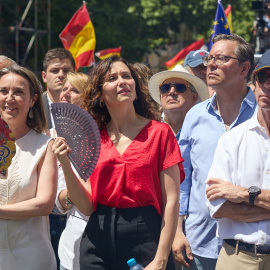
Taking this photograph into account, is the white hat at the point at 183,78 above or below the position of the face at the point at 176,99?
above

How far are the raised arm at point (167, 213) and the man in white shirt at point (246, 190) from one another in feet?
0.66

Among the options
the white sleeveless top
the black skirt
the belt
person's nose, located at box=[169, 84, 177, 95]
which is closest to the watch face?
the belt

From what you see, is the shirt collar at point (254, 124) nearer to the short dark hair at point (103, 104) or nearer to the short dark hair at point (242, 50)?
the short dark hair at point (103, 104)

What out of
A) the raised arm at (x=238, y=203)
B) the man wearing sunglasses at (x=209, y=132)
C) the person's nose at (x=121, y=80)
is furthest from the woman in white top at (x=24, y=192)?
the raised arm at (x=238, y=203)

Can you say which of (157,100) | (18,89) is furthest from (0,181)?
(157,100)

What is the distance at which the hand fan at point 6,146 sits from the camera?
3896mm

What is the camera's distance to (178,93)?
5180mm

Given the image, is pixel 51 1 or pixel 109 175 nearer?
pixel 109 175

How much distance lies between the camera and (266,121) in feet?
11.7

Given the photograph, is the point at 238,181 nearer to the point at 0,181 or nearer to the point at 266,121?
the point at 266,121

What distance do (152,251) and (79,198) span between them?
525mm

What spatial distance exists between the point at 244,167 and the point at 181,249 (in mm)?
996

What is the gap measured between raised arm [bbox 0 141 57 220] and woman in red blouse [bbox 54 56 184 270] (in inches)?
9.0

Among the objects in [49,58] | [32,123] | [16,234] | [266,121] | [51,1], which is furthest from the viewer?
[51,1]
